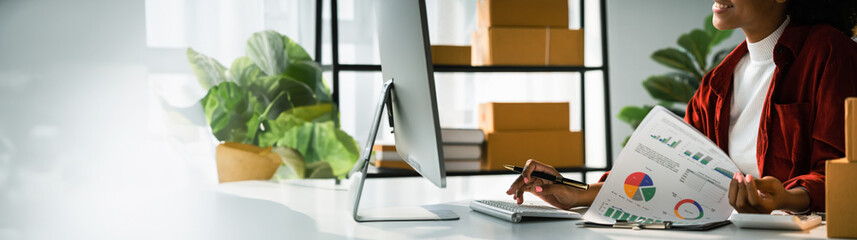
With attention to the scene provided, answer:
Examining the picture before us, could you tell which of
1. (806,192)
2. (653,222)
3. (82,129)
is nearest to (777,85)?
(806,192)


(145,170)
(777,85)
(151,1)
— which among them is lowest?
(145,170)

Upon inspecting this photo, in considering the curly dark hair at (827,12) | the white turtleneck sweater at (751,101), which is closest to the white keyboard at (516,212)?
the white turtleneck sweater at (751,101)

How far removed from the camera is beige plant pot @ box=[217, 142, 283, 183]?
98.3 inches

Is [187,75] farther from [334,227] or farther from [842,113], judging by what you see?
[842,113]

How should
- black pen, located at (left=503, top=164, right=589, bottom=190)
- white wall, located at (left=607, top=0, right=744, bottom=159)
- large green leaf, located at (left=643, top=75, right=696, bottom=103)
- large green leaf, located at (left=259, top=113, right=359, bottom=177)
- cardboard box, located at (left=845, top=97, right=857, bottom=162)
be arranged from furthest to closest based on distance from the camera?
white wall, located at (left=607, top=0, right=744, bottom=159) < large green leaf, located at (left=643, top=75, right=696, bottom=103) < large green leaf, located at (left=259, top=113, right=359, bottom=177) < black pen, located at (left=503, top=164, right=589, bottom=190) < cardboard box, located at (left=845, top=97, right=857, bottom=162)

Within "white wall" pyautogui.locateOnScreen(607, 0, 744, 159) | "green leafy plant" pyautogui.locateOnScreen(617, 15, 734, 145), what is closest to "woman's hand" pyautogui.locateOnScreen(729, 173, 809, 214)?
"green leafy plant" pyautogui.locateOnScreen(617, 15, 734, 145)

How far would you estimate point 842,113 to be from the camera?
3.82ft

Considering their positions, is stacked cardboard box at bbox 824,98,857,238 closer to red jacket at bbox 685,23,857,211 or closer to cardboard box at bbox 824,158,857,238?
cardboard box at bbox 824,158,857,238

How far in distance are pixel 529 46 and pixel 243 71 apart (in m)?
1.23

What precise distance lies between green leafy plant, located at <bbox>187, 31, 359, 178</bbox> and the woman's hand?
78.4 inches

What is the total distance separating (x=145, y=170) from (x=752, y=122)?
8.70 feet

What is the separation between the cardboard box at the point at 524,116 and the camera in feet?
9.70

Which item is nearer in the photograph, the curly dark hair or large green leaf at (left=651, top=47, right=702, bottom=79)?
the curly dark hair

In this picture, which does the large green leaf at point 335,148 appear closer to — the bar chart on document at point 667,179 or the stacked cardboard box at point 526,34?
the stacked cardboard box at point 526,34
